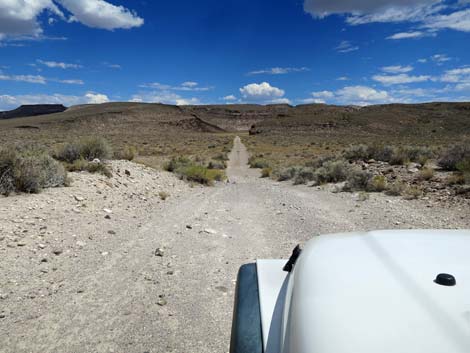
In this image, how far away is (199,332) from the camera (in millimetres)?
3633

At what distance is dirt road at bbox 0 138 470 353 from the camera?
3.56 metres

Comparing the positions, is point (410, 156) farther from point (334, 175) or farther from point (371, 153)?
point (334, 175)

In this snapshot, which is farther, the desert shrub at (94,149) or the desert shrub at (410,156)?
the desert shrub at (410,156)

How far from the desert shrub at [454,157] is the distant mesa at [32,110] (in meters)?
189

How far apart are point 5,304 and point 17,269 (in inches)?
37.3

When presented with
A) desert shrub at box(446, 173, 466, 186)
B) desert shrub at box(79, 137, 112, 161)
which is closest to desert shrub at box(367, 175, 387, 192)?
desert shrub at box(446, 173, 466, 186)

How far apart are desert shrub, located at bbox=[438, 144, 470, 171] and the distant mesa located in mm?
188951

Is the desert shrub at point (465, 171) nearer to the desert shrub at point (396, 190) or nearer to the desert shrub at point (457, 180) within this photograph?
the desert shrub at point (457, 180)

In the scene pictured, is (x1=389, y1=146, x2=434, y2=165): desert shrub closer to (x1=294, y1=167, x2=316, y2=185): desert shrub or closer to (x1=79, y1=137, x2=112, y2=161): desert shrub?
(x1=294, y1=167, x2=316, y2=185): desert shrub

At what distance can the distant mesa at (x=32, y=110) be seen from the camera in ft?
585

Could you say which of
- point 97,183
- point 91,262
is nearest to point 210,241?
point 91,262

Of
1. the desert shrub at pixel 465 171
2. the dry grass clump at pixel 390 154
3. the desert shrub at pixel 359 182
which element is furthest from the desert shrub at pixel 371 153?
the desert shrub at pixel 359 182

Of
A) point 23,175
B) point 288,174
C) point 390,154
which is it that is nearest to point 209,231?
point 23,175

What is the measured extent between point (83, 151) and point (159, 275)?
29.8 feet
